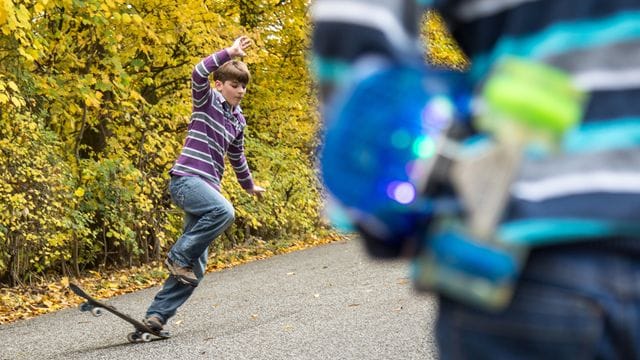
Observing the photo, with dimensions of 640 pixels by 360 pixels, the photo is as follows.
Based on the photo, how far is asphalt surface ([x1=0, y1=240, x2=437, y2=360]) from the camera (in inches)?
237

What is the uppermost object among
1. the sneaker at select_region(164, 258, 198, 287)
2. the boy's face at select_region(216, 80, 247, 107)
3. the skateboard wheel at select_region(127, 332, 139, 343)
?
the boy's face at select_region(216, 80, 247, 107)

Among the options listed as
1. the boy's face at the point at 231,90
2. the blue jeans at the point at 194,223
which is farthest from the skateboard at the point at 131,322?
the boy's face at the point at 231,90

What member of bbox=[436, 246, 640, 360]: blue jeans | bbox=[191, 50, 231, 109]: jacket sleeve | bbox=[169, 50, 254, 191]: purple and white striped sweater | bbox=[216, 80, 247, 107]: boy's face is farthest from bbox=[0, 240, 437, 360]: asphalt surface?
bbox=[436, 246, 640, 360]: blue jeans

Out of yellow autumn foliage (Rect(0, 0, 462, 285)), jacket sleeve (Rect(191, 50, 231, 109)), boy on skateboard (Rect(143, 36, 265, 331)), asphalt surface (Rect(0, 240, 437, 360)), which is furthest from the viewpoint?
yellow autumn foliage (Rect(0, 0, 462, 285))

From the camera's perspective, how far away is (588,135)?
112 cm

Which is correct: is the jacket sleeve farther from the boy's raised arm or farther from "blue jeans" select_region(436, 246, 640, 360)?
"blue jeans" select_region(436, 246, 640, 360)

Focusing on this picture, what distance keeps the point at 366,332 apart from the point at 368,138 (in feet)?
17.8

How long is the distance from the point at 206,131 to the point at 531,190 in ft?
17.3

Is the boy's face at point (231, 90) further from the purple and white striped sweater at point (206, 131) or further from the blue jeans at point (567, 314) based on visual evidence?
the blue jeans at point (567, 314)

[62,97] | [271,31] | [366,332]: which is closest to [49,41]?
[62,97]

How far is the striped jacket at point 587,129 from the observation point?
111cm

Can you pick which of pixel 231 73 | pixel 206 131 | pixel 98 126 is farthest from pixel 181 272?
pixel 98 126

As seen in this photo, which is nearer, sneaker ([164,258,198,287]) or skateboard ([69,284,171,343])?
sneaker ([164,258,198,287])

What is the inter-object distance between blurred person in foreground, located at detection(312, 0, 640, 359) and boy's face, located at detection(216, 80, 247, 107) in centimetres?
530
